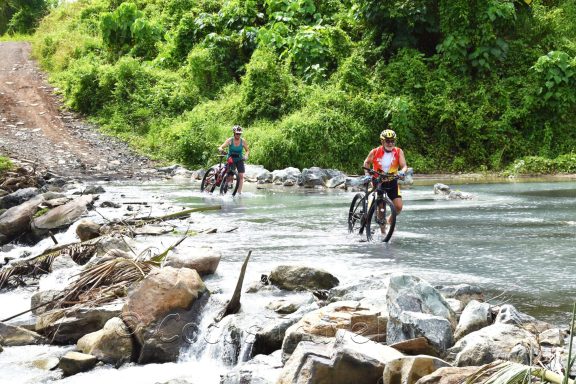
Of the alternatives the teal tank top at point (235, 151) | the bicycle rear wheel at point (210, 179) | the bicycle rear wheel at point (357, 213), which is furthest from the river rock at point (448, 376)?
the bicycle rear wheel at point (210, 179)

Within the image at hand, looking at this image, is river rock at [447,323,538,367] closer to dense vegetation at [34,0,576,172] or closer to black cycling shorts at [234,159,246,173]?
black cycling shorts at [234,159,246,173]

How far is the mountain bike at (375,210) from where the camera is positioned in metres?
11.4

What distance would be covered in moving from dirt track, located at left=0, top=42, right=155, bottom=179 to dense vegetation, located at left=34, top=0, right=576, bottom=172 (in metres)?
1.32

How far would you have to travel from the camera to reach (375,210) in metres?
11.7

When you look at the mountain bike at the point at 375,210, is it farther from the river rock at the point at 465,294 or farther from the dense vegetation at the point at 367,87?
the dense vegetation at the point at 367,87

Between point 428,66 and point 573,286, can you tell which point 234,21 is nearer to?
point 428,66

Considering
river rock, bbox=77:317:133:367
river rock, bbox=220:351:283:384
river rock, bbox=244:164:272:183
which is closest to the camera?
river rock, bbox=220:351:283:384

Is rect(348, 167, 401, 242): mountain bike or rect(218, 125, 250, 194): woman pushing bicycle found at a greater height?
rect(218, 125, 250, 194): woman pushing bicycle

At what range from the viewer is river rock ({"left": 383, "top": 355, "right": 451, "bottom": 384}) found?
15.7 feet

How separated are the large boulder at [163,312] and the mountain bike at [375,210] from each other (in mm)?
4649

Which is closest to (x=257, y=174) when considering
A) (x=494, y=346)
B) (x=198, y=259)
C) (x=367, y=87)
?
(x=367, y=87)

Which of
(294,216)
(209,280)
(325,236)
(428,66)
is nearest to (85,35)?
(428,66)

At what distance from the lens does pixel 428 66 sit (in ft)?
90.5

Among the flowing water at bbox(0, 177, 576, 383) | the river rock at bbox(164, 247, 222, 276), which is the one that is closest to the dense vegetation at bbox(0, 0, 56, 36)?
the flowing water at bbox(0, 177, 576, 383)
